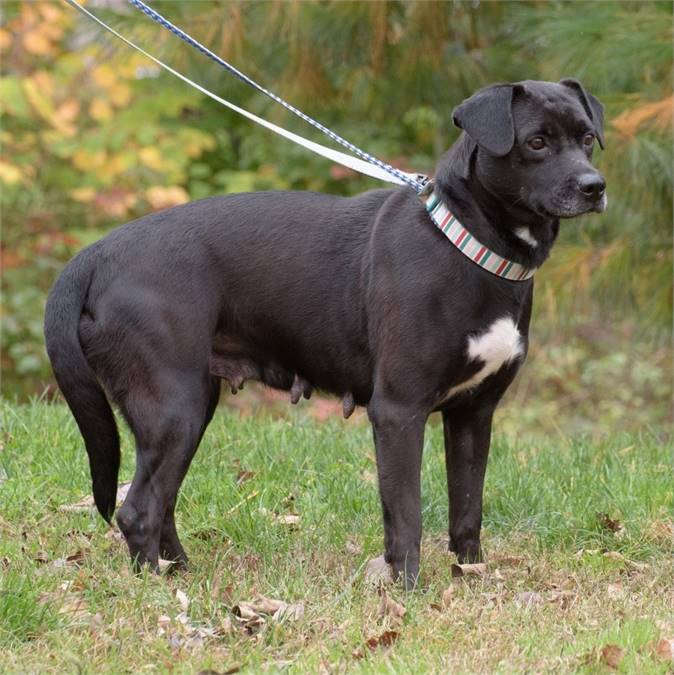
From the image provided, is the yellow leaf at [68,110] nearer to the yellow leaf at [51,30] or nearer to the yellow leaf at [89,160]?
the yellow leaf at [89,160]

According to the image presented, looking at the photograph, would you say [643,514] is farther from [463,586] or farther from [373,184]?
[373,184]

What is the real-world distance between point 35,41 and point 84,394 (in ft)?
23.5

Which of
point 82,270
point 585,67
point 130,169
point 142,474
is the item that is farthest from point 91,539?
point 130,169

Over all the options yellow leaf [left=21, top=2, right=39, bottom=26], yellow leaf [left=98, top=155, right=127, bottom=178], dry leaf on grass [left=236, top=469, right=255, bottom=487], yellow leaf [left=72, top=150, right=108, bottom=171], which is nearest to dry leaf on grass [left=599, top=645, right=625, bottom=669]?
dry leaf on grass [left=236, top=469, right=255, bottom=487]

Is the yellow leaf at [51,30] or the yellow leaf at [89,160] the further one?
the yellow leaf at [51,30]

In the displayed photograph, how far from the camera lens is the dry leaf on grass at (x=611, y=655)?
10.7 feet

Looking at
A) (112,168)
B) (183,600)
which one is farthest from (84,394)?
(112,168)

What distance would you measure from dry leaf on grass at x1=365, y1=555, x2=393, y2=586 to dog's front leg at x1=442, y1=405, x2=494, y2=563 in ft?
0.99

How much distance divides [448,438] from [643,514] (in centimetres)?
91

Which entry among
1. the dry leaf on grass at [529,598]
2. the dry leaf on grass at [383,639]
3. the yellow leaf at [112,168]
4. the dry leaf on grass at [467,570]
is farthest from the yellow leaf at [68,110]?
the dry leaf on grass at [383,639]

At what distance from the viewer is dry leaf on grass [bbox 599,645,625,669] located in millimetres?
3275

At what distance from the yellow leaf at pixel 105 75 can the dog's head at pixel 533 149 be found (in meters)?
6.81

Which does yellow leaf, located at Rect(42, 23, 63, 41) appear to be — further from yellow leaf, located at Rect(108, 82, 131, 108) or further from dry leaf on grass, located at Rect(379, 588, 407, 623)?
dry leaf on grass, located at Rect(379, 588, 407, 623)

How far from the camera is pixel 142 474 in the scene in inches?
157
